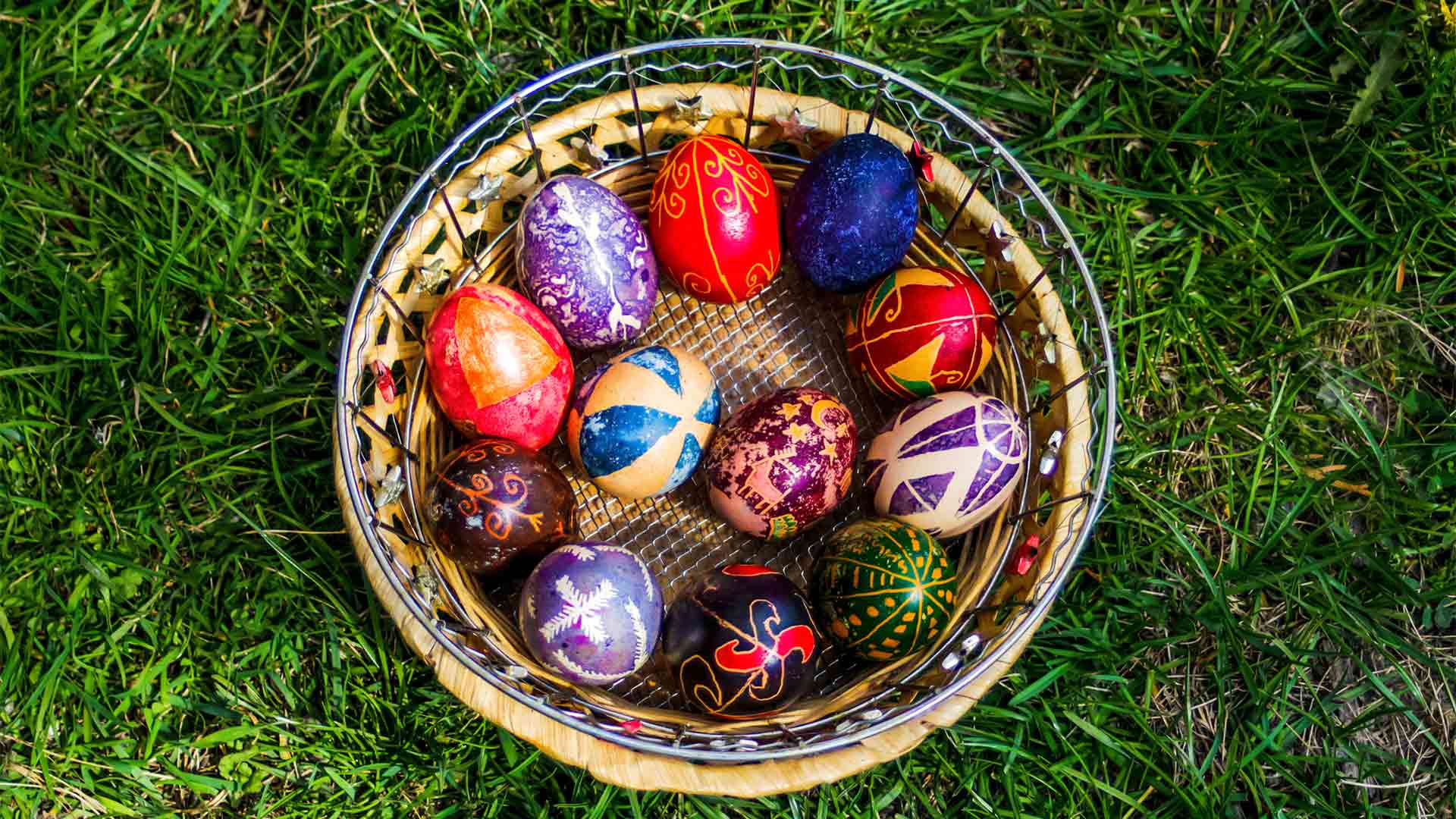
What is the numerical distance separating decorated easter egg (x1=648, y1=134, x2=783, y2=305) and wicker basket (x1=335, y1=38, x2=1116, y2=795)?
0.13 m

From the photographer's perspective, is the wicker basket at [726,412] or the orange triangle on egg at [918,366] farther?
the orange triangle on egg at [918,366]

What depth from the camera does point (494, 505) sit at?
2000 millimetres

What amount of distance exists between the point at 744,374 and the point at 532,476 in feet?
1.95

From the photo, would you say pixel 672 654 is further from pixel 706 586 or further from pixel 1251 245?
pixel 1251 245

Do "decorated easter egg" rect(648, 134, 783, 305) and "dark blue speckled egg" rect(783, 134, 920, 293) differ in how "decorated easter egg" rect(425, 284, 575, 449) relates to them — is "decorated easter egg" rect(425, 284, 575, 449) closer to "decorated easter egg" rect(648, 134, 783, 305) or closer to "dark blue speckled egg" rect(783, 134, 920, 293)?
"decorated easter egg" rect(648, 134, 783, 305)

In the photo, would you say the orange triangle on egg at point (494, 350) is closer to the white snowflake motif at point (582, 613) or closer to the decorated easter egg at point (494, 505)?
the decorated easter egg at point (494, 505)

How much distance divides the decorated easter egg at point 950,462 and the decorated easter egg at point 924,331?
0.06m

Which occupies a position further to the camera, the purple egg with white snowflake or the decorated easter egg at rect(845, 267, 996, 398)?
the decorated easter egg at rect(845, 267, 996, 398)

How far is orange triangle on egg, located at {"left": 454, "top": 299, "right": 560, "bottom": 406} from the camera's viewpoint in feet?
6.66

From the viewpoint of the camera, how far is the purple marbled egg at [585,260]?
82.4 inches

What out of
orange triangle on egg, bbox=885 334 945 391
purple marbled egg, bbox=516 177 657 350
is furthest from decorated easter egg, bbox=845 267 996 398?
purple marbled egg, bbox=516 177 657 350

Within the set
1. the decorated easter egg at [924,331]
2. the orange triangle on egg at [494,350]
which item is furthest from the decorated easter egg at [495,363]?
the decorated easter egg at [924,331]

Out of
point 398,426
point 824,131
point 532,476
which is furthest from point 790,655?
point 824,131

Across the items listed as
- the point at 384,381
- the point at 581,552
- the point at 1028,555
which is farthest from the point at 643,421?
the point at 1028,555
